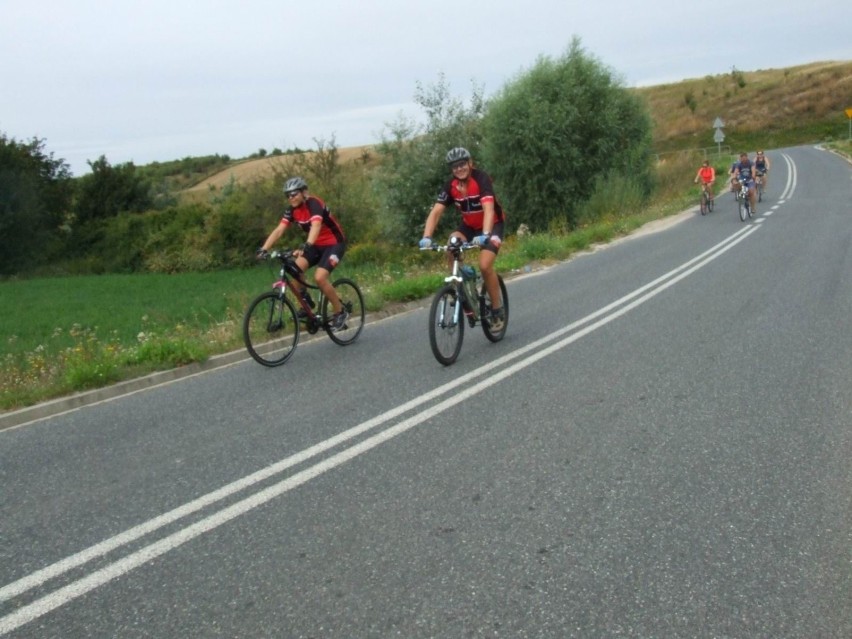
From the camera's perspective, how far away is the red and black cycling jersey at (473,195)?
8922 millimetres

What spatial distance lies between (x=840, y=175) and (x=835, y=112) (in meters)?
51.8

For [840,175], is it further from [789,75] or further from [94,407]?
[789,75]

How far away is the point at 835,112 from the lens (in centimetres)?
8750

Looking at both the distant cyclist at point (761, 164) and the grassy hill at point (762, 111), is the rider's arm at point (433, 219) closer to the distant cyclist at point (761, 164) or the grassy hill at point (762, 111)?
the distant cyclist at point (761, 164)

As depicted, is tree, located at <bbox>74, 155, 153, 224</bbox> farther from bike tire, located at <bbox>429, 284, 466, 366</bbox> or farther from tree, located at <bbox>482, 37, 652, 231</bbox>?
bike tire, located at <bbox>429, 284, 466, 366</bbox>

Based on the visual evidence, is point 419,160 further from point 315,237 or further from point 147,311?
point 315,237

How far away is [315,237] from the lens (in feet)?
31.9

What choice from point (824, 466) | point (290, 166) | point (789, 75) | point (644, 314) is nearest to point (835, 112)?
point (789, 75)

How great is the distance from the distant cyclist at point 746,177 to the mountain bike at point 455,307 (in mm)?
18400

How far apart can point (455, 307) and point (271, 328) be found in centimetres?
218

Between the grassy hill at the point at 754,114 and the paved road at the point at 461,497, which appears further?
the grassy hill at the point at 754,114

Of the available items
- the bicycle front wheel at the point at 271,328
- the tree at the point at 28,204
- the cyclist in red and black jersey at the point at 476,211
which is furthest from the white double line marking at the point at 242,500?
the tree at the point at 28,204

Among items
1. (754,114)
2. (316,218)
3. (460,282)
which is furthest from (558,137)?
(754,114)

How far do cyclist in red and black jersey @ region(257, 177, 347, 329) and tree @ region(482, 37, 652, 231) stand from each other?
2274 cm
